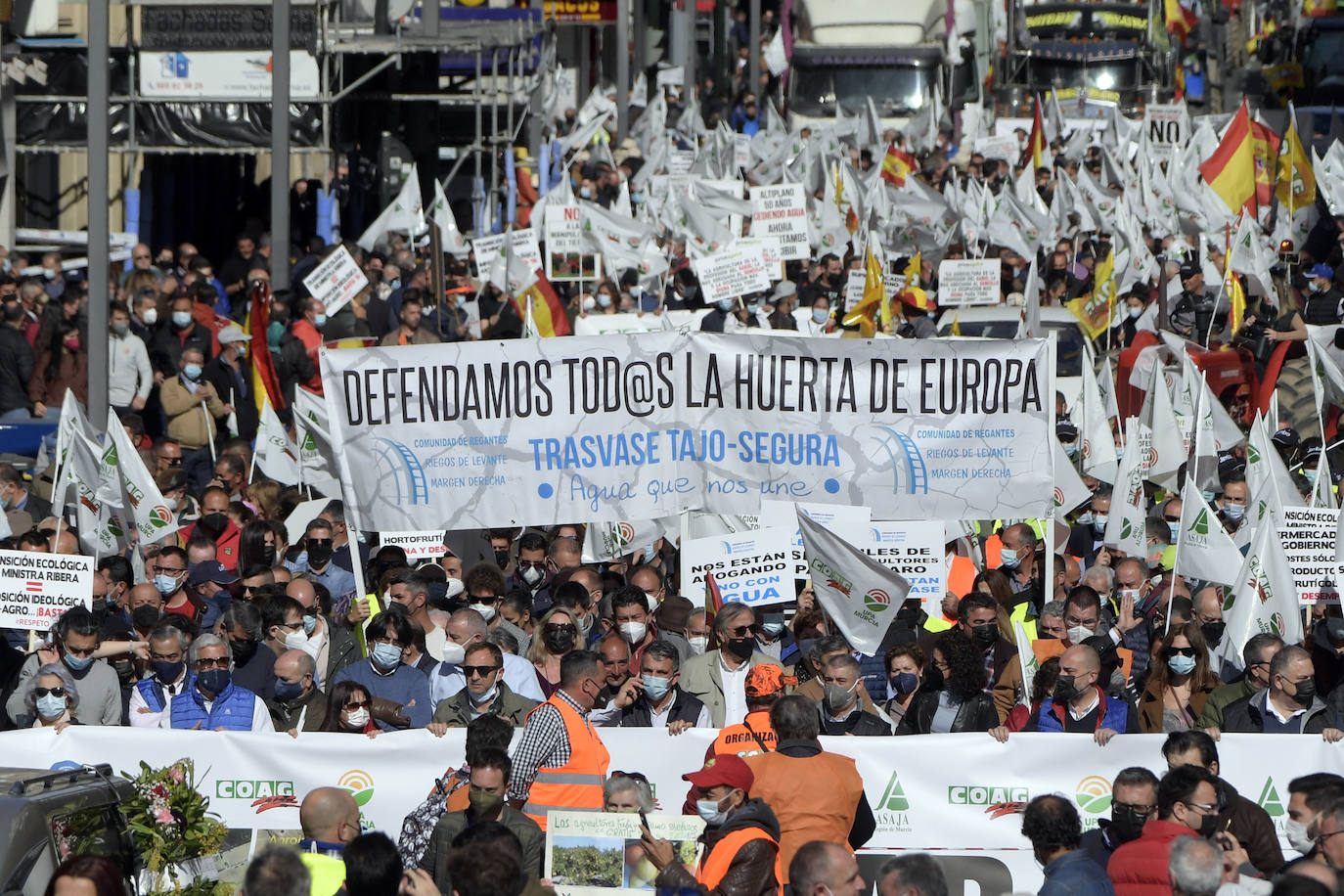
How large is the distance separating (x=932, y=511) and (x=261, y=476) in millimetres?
5521

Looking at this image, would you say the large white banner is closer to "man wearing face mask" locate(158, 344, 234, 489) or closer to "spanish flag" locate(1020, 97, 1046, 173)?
"man wearing face mask" locate(158, 344, 234, 489)

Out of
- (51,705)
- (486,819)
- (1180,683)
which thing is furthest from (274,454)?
(486,819)

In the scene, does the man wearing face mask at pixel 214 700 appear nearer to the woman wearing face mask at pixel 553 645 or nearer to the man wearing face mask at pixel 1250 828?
the woman wearing face mask at pixel 553 645

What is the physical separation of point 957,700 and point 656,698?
1.28m

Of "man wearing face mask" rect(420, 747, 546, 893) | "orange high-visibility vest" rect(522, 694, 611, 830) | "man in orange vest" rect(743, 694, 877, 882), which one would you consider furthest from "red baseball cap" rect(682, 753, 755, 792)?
"orange high-visibility vest" rect(522, 694, 611, 830)

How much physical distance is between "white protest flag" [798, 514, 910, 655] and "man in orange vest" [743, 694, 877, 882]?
233 cm

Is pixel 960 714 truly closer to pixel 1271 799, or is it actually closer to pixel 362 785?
pixel 1271 799

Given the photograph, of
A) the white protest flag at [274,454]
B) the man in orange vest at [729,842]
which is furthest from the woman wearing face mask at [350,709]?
the white protest flag at [274,454]

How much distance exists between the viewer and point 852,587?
33.1ft

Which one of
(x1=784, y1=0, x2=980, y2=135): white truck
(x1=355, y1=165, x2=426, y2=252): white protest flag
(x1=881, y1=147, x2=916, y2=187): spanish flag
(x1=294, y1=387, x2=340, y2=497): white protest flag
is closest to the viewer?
(x1=294, y1=387, x2=340, y2=497): white protest flag

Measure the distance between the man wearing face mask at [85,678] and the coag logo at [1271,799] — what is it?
4937mm

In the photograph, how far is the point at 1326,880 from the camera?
238 inches

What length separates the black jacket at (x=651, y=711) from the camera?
942 centimetres

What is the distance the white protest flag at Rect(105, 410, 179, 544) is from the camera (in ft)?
41.3
